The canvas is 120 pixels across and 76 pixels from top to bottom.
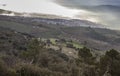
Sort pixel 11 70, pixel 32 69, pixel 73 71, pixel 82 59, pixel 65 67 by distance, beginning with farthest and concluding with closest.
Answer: pixel 82 59 → pixel 65 67 → pixel 73 71 → pixel 32 69 → pixel 11 70

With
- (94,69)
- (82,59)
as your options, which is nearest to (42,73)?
(94,69)

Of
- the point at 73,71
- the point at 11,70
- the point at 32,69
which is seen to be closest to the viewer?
the point at 11,70

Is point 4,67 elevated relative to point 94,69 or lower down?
elevated

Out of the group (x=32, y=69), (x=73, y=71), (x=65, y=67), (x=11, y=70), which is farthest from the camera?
(x=65, y=67)

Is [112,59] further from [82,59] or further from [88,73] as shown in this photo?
[82,59]

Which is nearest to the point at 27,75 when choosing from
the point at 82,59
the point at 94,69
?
the point at 94,69

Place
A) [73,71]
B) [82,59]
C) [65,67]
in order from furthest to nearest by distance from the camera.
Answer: [82,59] < [65,67] < [73,71]

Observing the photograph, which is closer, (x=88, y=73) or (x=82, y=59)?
(x=88, y=73)

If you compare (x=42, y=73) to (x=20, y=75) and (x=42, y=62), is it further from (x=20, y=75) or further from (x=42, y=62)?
(x=42, y=62)

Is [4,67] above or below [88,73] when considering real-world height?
above
